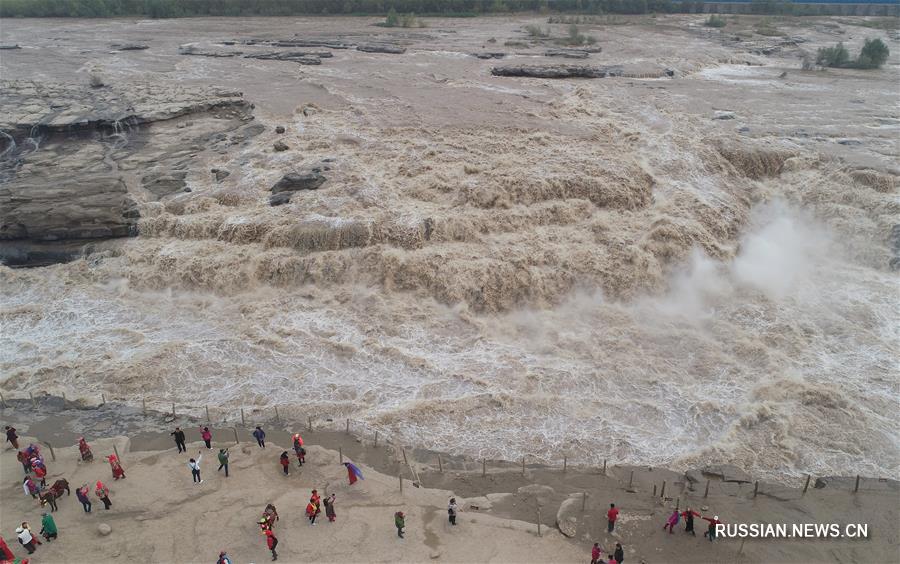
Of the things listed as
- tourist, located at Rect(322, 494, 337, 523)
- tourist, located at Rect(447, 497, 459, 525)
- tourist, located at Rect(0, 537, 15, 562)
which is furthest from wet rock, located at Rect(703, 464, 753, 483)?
tourist, located at Rect(0, 537, 15, 562)

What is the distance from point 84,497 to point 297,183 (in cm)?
1260

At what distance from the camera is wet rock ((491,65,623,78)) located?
36.5 meters

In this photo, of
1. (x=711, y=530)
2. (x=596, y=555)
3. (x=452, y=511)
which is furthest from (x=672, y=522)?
(x=452, y=511)

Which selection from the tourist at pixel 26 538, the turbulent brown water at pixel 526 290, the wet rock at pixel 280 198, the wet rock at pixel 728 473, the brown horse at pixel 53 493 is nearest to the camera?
the tourist at pixel 26 538

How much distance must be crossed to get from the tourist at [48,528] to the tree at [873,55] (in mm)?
48641

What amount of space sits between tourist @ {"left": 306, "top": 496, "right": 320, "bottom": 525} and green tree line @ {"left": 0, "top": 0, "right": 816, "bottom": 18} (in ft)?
201

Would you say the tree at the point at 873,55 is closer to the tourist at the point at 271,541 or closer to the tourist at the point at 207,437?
the tourist at the point at 207,437

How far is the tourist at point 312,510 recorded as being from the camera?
35.0 feet

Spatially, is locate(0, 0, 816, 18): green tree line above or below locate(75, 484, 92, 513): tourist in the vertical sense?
above

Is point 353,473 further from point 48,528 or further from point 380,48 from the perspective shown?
point 380,48

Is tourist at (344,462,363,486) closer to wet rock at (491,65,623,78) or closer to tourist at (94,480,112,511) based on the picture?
tourist at (94,480,112,511)

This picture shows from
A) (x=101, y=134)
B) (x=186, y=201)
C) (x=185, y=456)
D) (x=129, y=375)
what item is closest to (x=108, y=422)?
(x=129, y=375)

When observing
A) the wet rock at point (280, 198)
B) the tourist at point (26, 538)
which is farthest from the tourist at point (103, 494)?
the wet rock at point (280, 198)

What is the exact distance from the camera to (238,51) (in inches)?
1732
